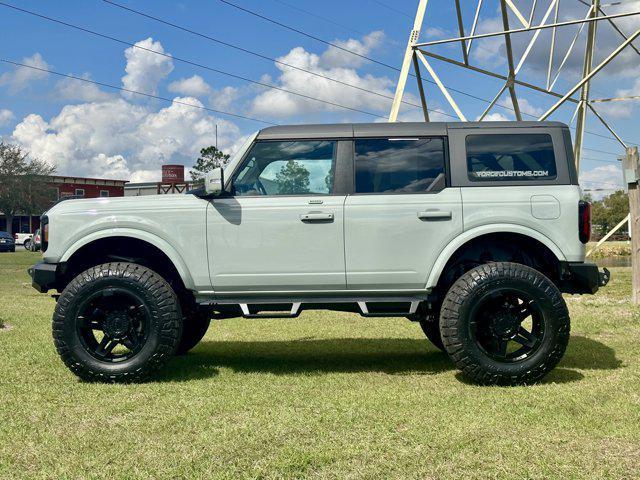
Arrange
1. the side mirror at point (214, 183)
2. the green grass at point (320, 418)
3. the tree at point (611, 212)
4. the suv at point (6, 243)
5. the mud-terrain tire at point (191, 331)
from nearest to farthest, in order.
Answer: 1. the green grass at point (320, 418)
2. the side mirror at point (214, 183)
3. the mud-terrain tire at point (191, 331)
4. the suv at point (6, 243)
5. the tree at point (611, 212)

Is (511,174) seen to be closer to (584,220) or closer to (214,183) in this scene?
(584,220)

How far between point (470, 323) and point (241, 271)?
6.23 feet

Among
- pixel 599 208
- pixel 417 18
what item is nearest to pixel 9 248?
pixel 417 18

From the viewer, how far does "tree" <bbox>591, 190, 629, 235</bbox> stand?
83.4 m

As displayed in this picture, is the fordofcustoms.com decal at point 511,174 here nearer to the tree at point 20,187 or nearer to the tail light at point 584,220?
the tail light at point 584,220

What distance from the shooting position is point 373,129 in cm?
554

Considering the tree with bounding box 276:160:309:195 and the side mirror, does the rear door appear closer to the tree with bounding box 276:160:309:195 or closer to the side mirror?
the tree with bounding box 276:160:309:195

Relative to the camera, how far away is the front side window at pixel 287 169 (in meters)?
5.49

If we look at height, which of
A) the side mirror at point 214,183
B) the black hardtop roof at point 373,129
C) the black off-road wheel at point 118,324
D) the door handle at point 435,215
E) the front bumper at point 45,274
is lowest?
the black off-road wheel at point 118,324

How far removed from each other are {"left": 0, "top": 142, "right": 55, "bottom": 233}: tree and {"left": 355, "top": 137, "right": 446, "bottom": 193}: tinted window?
65.2 m

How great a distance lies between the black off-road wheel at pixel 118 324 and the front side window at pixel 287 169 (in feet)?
3.55

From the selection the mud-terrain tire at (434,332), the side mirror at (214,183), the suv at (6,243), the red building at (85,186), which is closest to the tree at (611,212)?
the red building at (85,186)

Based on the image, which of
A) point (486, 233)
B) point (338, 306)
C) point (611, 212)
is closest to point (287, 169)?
point (338, 306)

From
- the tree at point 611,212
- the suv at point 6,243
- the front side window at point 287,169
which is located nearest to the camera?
the front side window at point 287,169
